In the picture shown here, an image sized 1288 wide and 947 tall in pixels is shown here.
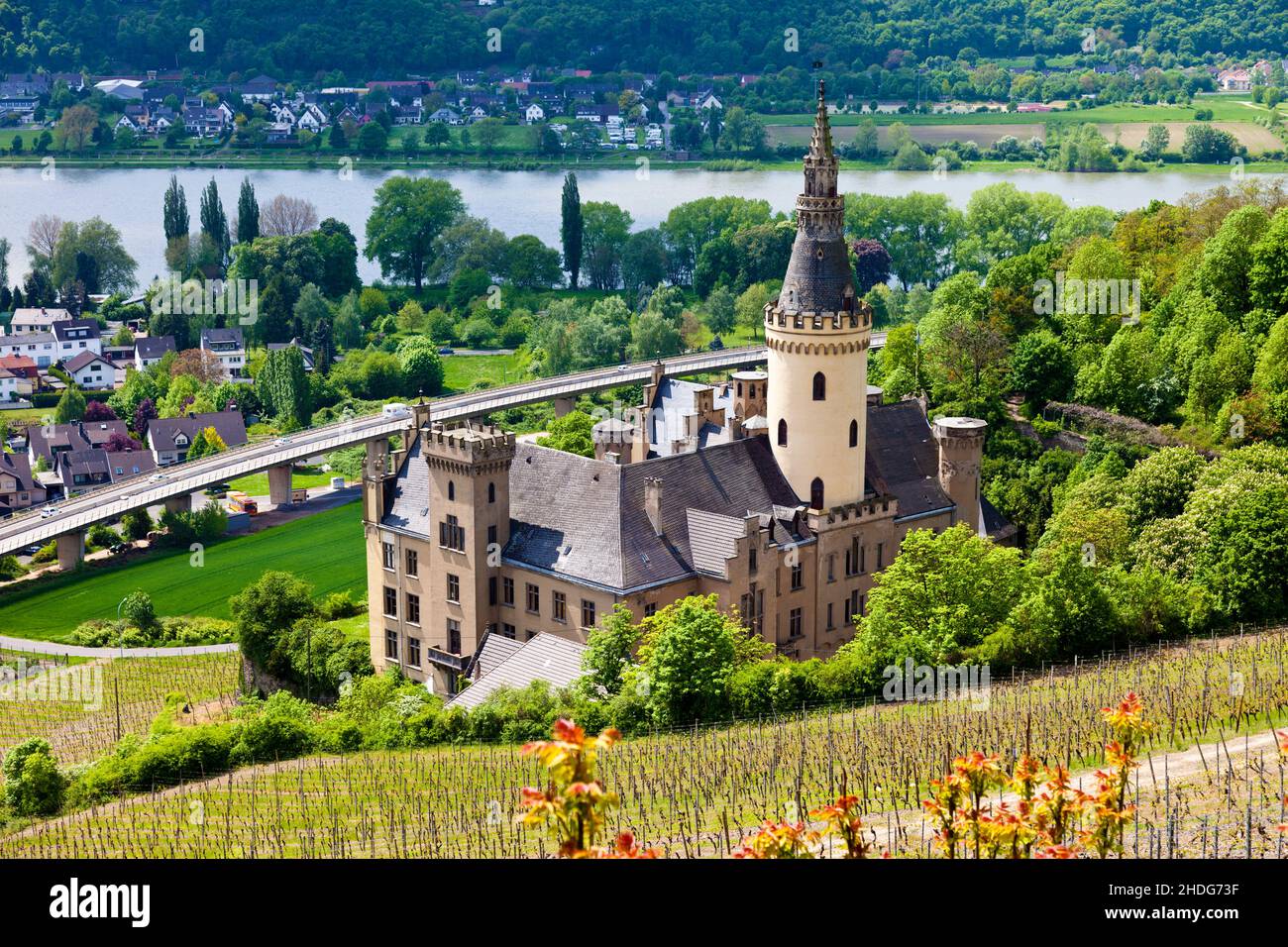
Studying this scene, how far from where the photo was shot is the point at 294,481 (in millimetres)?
129625

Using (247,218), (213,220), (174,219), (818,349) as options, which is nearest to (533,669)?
(818,349)

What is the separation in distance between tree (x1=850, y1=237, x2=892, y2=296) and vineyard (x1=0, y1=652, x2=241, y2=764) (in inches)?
4330

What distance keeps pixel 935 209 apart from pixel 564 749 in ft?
594

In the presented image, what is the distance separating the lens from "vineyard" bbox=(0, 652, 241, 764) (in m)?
75.2

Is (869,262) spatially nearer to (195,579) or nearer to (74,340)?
(74,340)

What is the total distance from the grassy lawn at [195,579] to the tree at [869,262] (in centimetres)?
8483

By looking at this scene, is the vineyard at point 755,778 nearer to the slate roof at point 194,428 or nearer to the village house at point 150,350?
the slate roof at point 194,428

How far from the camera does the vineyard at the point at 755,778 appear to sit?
46250mm

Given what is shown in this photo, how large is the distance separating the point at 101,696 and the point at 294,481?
1918 inches

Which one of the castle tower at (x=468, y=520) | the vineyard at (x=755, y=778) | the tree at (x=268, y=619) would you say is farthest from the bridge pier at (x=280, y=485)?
the vineyard at (x=755, y=778)

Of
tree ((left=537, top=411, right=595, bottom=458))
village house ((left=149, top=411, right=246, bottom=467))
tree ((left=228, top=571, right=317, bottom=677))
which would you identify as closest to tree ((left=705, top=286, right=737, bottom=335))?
village house ((left=149, top=411, right=246, bottom=467))
